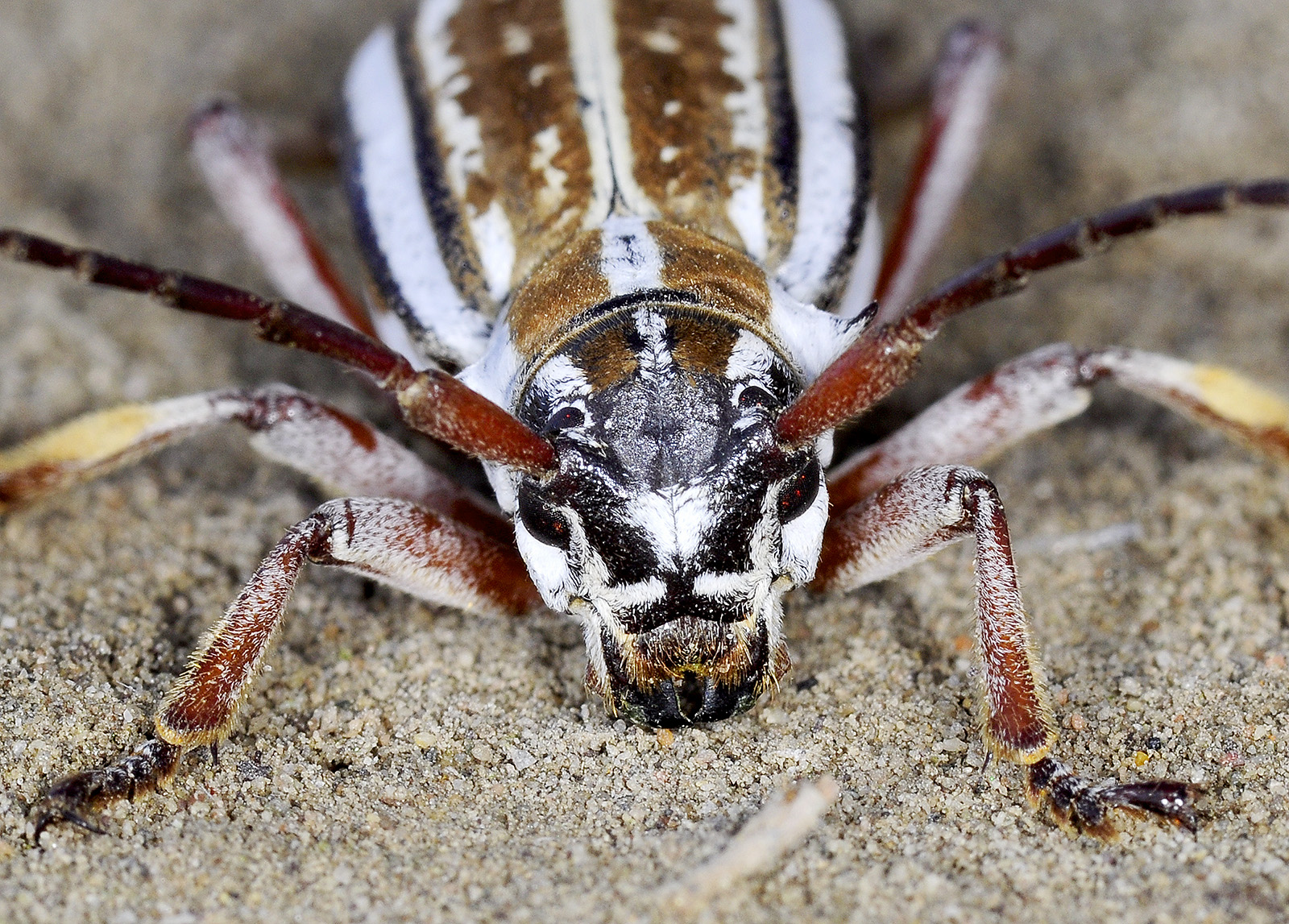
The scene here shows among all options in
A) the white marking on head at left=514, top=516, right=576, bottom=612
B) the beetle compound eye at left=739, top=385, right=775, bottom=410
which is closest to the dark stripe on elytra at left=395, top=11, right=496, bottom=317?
the white marking on head at left=514, top=516, right=576, bottom=612

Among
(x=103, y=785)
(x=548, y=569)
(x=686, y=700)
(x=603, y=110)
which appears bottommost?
(x=686, y=700)

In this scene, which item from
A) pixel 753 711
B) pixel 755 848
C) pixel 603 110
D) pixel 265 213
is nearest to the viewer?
pixel 755 848

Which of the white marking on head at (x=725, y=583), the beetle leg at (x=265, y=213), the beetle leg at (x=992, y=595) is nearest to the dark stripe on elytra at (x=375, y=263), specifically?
the beetle leg at (x=265, y=213)

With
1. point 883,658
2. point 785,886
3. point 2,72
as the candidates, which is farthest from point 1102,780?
point 2,72

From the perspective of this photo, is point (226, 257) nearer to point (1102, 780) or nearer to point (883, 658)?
point (883, 658)

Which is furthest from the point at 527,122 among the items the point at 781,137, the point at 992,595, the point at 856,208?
the point at 992,595

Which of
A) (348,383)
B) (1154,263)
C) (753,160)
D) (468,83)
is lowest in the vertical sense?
(1154,263)

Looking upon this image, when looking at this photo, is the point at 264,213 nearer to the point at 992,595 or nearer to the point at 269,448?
the point at 269,448
